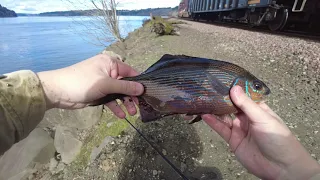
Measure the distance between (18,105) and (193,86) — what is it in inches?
57.4

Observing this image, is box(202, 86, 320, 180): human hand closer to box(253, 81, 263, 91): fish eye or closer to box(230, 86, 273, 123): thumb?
box(230, 86, 273, 123): thumb

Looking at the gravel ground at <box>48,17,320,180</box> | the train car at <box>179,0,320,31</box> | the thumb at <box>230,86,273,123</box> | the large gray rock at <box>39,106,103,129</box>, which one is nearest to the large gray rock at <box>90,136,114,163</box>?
the gravel ground at <box>48,17,320,180</box>

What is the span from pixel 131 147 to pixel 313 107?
3.30 m

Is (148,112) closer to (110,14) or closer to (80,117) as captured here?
(80,117)

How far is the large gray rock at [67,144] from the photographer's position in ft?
15.8

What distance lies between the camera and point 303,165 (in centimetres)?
180

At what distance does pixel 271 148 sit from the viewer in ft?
6.52

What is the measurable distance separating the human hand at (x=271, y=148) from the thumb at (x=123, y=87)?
0.89 meters

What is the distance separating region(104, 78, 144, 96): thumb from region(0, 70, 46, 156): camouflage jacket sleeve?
59 cm

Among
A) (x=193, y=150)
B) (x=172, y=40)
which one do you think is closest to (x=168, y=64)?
(x=193, y=150)

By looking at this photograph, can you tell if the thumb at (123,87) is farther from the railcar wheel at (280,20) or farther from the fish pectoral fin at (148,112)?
the railcar wheel at (280,20)

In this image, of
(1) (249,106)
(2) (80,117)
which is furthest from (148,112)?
(2) (80,117)

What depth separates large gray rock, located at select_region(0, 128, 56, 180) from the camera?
490 centimetres

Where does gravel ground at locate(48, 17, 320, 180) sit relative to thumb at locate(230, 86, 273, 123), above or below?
below
